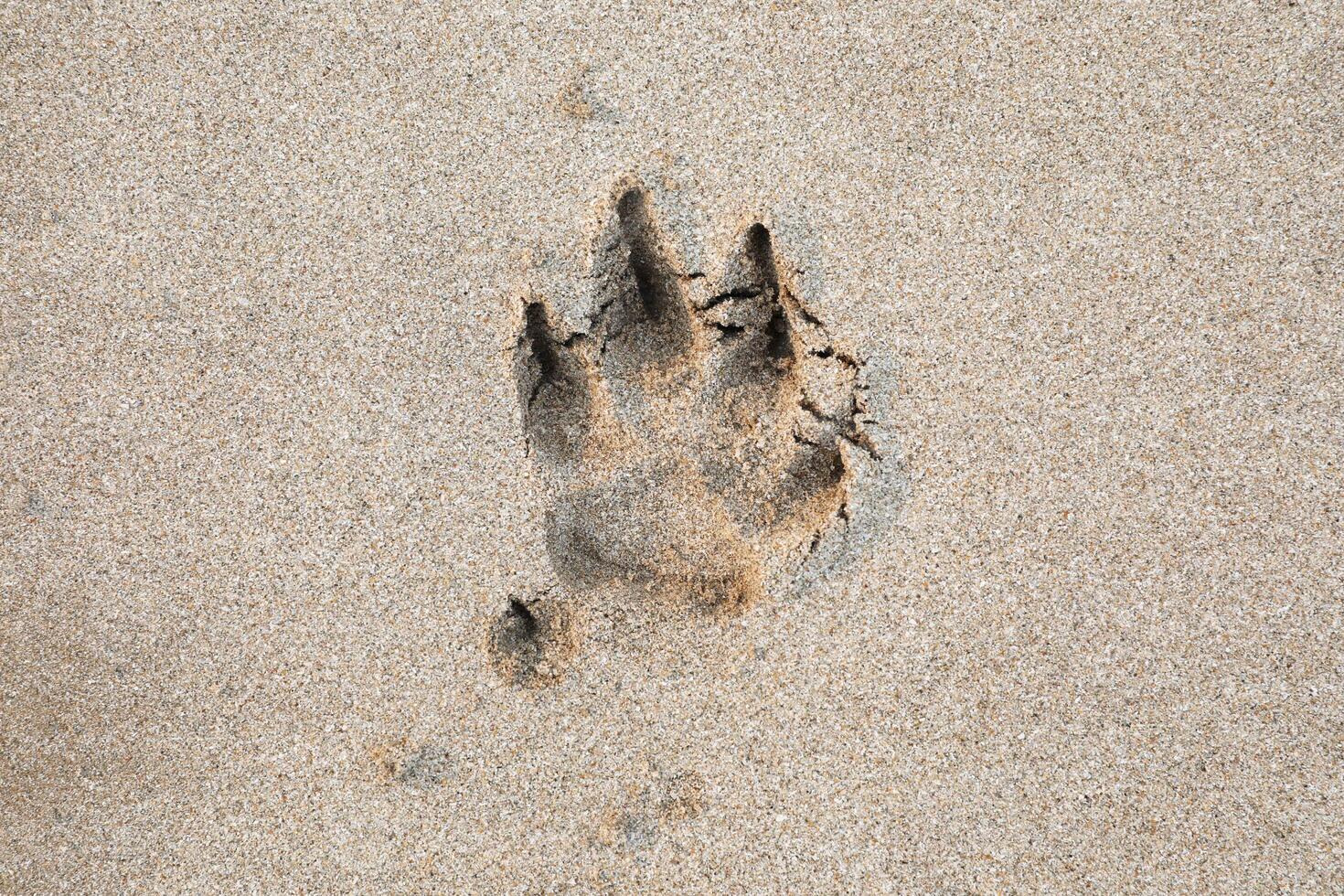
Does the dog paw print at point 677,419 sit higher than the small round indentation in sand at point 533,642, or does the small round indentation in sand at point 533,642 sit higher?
the dog paw print at point 677,419

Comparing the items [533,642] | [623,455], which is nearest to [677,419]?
[623,455]

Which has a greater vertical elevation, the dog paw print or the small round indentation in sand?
the dog paw print

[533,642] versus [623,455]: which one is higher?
[623,455]

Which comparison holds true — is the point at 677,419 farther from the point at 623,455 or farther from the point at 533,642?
the point at 533,642
